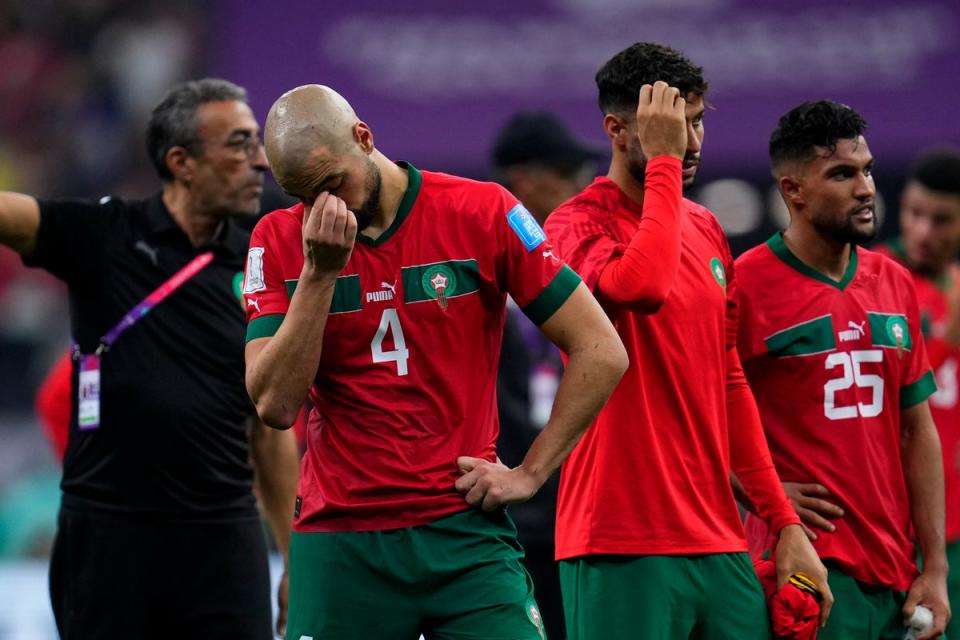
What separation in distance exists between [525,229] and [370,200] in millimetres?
412

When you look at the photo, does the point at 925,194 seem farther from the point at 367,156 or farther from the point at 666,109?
the point at 367,156

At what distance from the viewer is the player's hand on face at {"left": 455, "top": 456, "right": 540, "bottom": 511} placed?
389cm

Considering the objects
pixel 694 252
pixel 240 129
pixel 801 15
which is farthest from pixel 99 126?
pixel 694 252

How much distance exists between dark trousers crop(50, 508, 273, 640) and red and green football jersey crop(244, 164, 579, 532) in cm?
130

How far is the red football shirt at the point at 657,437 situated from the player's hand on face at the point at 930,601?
70 cm

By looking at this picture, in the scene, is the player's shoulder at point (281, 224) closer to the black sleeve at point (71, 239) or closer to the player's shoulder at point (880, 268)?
the black sleeve at point (71, 239)

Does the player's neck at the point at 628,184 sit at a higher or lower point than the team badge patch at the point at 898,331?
higher

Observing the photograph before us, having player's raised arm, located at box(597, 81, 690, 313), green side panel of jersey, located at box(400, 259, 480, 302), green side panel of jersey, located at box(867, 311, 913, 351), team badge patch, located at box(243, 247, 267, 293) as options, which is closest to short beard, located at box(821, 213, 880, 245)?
green side panel of jersey, located at box(867, 311, 913, 351)

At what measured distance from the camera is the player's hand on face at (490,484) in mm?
3889

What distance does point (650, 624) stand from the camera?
4176mm

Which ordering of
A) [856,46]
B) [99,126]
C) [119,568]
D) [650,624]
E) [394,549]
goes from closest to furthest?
[394,549] < [650,624] < [119,568] < [856,46] < [99,126]

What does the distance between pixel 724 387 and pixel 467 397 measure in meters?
0.85

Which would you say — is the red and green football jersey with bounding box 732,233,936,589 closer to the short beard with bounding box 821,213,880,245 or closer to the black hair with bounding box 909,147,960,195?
the short beard with bounding box 821,213,880,245

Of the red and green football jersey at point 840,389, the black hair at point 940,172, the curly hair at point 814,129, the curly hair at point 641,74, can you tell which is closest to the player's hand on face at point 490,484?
the red and green football jersey at point 840,389
